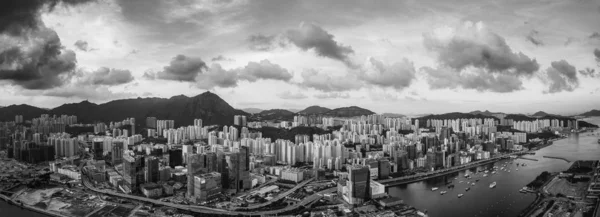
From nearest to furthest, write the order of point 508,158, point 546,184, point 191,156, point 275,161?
point 191,156, point 546,184, point 275,161, point 508,158

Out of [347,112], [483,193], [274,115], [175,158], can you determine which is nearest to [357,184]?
[483,193]

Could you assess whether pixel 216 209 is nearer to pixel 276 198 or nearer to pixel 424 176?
pixel 276 198

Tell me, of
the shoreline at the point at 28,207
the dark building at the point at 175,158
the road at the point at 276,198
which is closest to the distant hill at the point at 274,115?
the dark building at the point at 175,158

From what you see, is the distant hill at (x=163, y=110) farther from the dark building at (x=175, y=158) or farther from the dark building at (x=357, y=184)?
the dark building at (x=357, y=184)

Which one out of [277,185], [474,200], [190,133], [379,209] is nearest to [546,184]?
[474,200]

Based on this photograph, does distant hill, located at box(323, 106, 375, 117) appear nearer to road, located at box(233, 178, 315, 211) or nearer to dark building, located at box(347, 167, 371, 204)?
road, located at box(233, 178, 315, 211)

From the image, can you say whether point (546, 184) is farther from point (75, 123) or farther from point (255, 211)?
point (75, 123)
